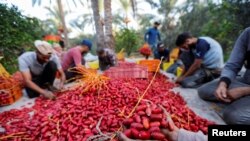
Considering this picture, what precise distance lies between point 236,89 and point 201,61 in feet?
5.91

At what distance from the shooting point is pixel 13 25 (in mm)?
6055

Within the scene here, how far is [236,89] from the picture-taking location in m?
2.84

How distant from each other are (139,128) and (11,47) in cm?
517

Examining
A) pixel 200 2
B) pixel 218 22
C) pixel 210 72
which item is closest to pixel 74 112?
pixel 210 72

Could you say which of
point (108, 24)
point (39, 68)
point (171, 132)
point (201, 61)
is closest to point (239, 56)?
point (201, 61)

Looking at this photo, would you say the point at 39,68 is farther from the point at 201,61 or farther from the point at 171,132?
the point at 171,132

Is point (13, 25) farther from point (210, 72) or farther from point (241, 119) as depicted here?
point (241, 119)

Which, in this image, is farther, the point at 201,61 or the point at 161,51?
the point at 161,51

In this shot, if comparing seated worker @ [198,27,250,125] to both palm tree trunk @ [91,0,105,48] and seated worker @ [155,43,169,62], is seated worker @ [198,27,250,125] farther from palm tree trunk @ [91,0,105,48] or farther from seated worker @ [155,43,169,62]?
palm tree trunk @ [91,0,105,48]

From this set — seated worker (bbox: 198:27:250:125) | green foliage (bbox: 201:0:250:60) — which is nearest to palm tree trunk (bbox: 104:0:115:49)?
green foliage (bbox: 201:0:250:60)

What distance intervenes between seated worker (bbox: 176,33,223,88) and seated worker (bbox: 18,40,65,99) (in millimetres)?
2127

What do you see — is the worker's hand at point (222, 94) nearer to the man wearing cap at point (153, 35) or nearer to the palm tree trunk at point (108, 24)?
the palm tree trunk at point (108, 24)

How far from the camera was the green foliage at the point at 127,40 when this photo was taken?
12312mm

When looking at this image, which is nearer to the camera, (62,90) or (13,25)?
(62,90)
